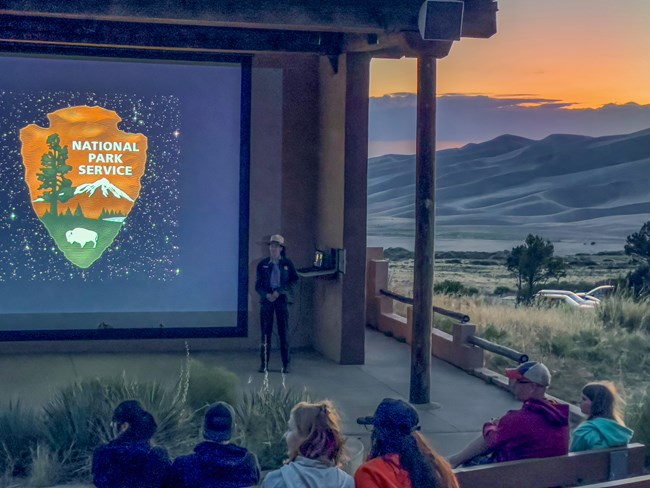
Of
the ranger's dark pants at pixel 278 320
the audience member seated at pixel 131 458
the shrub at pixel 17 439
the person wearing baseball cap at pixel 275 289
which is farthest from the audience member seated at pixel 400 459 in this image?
the ranger's dark pants at pixel 278 320

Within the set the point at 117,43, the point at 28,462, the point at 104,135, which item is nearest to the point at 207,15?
the point at 117,43

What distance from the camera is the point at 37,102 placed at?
12.7 m

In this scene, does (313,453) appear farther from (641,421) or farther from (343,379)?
(343,379)

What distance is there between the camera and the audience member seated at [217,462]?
5.12m

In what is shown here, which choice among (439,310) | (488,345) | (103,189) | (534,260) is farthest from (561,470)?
(534,260)

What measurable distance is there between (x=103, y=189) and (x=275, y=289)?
247 centimetres

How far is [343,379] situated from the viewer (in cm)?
1177

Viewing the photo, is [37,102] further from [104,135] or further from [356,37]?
[356,37]

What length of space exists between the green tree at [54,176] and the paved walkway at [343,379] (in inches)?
74.6

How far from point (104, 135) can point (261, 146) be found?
76.5 inches

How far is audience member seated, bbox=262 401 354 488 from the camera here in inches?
193

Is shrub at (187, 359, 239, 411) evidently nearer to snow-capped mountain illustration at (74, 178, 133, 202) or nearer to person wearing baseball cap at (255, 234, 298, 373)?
person wearing baseball cap at (255, 234, 298, 373)

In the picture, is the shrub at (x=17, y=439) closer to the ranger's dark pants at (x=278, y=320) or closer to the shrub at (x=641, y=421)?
the ranger's dark pants at (x=278, y=320)

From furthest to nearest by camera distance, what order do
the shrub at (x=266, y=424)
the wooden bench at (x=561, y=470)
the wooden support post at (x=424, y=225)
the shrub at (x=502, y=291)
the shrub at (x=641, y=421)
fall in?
the shrub at (x=502, y=291)
the wooden support post at (x=424, y=225)
the shrub at (x=641, y=421)
the shrub at (x=266, y=424)
the wooden bench at (x=561, y=470)
